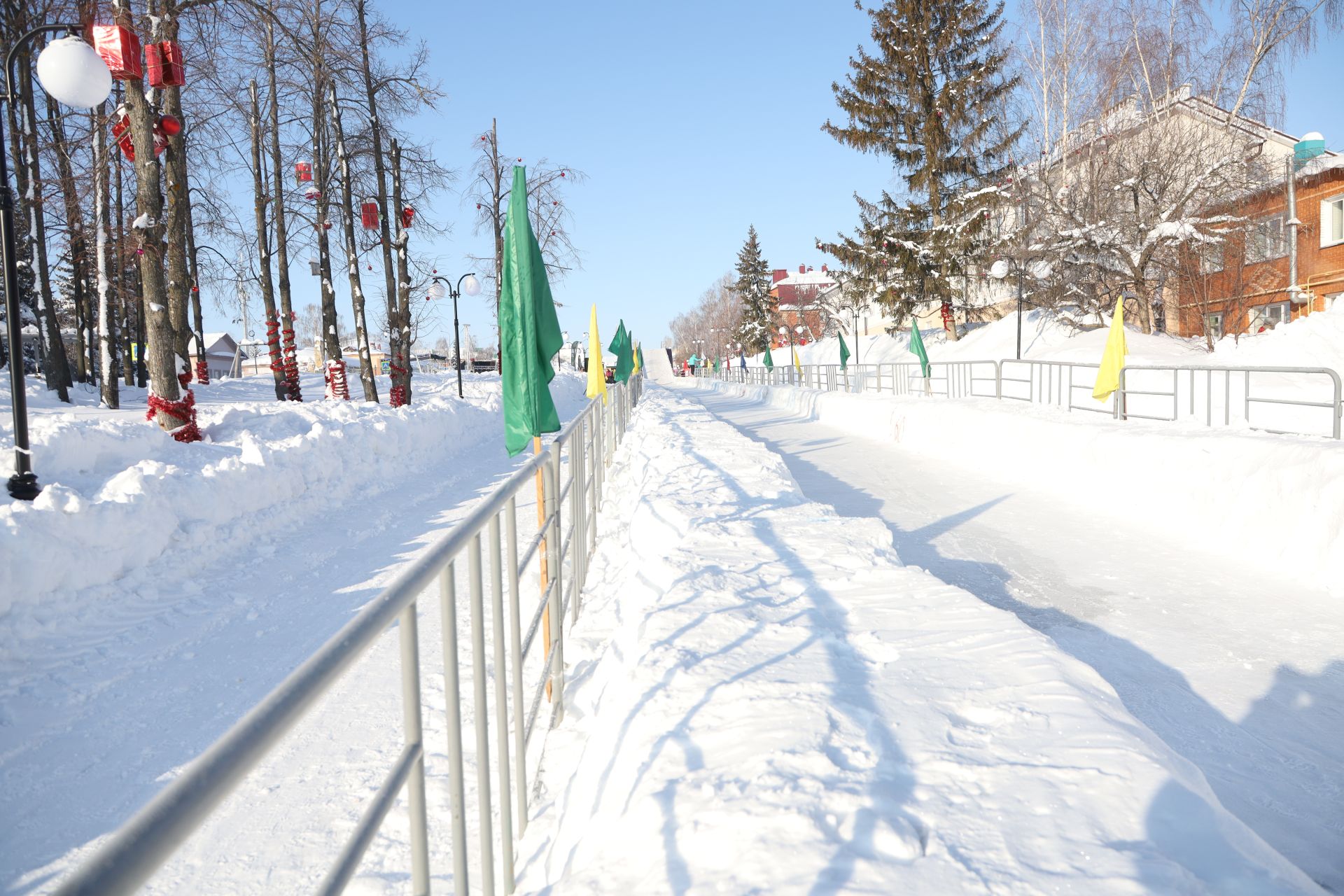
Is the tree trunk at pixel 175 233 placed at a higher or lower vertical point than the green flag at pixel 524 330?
higher

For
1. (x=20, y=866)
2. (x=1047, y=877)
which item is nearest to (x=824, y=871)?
(x=1047, y=877)

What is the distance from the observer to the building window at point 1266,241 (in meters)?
22.6

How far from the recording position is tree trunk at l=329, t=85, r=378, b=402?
18094 mm

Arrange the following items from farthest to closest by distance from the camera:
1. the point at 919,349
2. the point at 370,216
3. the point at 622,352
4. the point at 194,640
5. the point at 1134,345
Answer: the point at 919,349 → the point at 622,352 → the point at 1134,345 → the point at 370,216 → the point at 194,640

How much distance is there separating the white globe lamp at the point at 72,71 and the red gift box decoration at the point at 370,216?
1116cm

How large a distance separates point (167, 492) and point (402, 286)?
1527 centimetres

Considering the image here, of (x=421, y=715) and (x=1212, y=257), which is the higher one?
(x=1212, y=257)

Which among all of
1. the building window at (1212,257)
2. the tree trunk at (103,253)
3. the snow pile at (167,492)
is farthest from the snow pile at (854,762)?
the building window at (1212,257)

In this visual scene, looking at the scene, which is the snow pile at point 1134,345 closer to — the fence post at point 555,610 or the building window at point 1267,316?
the building window at point 1267,316

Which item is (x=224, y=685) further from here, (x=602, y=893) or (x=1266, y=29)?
(x=1266, y=29)

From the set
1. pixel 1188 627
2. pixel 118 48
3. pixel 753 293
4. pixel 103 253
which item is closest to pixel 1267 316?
pixel 1188 627

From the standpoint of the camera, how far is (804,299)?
263ft

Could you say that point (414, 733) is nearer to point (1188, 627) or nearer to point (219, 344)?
point (1188, 627)

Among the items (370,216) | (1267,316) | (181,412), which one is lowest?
(181,412)
